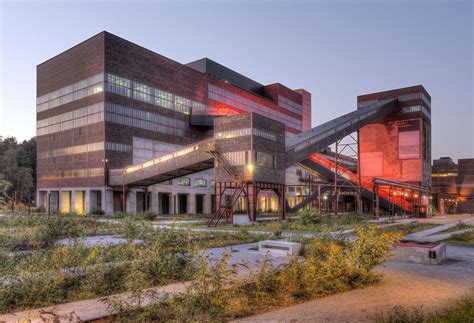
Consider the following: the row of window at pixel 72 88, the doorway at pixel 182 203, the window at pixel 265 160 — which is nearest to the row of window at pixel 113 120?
the row of window at pixel 72 88

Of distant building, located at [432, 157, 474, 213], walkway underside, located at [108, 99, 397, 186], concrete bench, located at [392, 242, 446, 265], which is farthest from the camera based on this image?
distant building, located at [432, 157, 474, 213]

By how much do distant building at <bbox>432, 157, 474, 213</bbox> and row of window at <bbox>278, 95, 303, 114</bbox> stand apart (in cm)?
3892

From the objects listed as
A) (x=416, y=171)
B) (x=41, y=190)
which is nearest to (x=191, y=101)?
(x=41, y=190)

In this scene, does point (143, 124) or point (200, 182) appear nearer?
point (143, 124)

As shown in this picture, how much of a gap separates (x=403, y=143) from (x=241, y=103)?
3339cm

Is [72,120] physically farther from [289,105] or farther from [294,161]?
[289,105]

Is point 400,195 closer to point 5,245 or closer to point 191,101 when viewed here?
point 191,101

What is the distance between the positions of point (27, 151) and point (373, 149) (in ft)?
269

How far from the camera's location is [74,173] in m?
60.0

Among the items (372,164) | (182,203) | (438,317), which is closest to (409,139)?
(372,164)

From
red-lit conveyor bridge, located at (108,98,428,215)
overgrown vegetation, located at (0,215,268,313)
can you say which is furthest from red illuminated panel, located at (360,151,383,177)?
overgrown vegetation, located at (0,215,268,313)

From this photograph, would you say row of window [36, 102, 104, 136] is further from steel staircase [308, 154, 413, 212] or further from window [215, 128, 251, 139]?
steel staircase [308, 154, 413, 212]

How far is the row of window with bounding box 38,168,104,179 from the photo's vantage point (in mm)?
55769

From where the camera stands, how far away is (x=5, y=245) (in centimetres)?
1684
